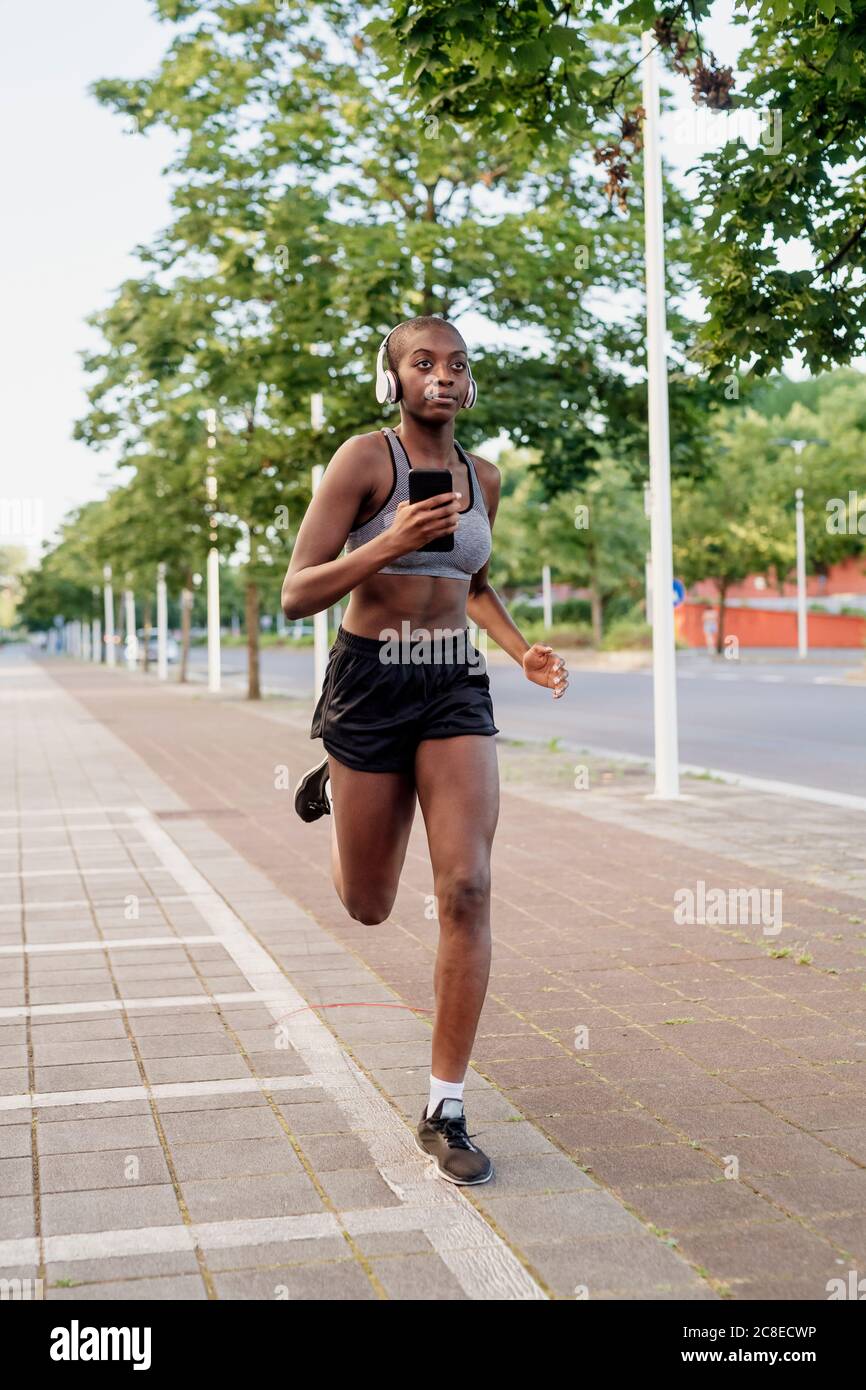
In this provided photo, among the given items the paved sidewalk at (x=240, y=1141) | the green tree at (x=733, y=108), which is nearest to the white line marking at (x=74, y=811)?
the paved sidewalk at (x=240, y=1141)

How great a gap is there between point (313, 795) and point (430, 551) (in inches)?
35.2

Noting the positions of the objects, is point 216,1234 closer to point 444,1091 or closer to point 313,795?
point 444,1091

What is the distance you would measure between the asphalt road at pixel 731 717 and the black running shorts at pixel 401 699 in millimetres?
9341

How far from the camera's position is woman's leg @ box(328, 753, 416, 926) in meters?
4.09

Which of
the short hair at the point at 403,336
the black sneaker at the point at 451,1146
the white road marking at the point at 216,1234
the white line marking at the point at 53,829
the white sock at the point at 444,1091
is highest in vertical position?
the short hair at the point at 403,336

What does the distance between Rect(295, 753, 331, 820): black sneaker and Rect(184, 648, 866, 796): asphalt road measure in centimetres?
902

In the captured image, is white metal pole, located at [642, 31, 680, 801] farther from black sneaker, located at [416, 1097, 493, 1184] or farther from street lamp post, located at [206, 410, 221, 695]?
street lamp post, located at [206, 410, 221, 695]

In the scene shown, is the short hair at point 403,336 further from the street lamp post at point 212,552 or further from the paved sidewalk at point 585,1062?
the street lamp post at point 212,552

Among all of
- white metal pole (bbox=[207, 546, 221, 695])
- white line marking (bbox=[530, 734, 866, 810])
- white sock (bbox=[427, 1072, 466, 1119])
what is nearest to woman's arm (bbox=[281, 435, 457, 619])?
white sock (bbox=[427, 1072, 466, 1119])

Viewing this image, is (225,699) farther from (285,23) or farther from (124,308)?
(285,23)

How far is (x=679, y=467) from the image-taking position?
54.9 feet

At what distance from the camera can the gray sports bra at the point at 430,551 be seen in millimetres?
3988

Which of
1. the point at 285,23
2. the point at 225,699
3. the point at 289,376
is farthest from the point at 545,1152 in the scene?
the point at 225,699

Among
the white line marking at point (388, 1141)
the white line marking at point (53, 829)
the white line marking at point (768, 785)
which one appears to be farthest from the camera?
the white line marking at point (768, 785)
